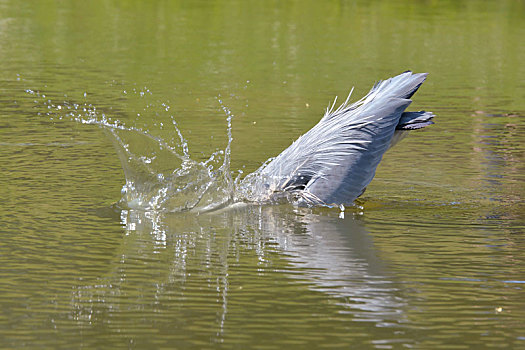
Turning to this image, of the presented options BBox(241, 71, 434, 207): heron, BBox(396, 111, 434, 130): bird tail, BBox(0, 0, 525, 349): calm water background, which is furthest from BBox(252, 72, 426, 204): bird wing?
BBox(0, 0, 525, 349): calm water background

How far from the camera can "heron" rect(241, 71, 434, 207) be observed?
8.91m

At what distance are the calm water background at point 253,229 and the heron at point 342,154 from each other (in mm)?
191

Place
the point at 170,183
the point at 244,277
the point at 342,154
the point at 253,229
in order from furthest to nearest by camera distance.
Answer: the point at 170,183, the point at 342,154, the point at 253,229, the point at 244,277

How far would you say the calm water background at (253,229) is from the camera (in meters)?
5.91

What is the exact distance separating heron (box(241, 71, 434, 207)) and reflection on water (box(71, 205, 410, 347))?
1.18ft

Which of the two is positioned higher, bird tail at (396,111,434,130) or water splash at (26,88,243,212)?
bird tail at (396,111,434,130)

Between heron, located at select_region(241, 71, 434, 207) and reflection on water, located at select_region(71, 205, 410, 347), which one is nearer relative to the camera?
reflection on water, located at select_region(71, 205, 410, 347)

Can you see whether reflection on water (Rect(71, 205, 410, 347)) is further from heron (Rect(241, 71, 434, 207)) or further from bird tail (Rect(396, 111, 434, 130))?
bird tail (Rect(396, 111, 434, 130))

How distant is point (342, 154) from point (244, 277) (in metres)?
2.48

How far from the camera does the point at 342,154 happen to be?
8.95 m

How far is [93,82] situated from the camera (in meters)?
16.6

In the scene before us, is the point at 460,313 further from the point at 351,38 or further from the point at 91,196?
the point at 351,38

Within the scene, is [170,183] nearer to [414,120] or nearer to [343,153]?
[343,153]

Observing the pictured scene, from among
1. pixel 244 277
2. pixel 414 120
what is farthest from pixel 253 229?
pixel 414 120
